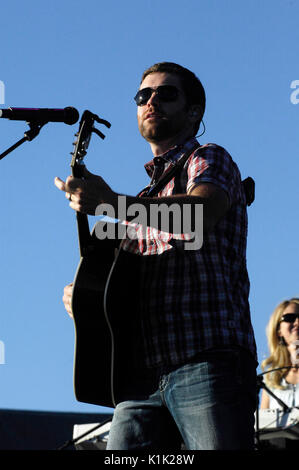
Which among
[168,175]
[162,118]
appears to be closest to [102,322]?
[168,175]

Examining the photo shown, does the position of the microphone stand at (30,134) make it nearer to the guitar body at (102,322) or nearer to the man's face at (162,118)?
the man's face at (162,118)

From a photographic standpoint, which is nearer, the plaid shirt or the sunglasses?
the plaid shirt

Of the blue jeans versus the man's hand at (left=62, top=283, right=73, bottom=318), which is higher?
the man's hand at (left=62, top=283, right=73, bottom=318)

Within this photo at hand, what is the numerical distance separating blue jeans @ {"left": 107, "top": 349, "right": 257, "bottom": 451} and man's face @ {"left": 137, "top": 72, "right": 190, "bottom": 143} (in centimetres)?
99

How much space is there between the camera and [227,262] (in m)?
2.86

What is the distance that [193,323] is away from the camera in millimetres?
2746

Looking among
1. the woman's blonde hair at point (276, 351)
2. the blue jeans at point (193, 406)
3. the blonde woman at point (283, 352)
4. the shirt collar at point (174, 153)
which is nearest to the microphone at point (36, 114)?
the shirt collar at point (174, 153)

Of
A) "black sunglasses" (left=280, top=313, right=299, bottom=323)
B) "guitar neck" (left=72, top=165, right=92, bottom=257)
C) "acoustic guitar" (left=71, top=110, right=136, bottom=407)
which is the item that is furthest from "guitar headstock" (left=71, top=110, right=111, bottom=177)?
"black sunglasses" (left=280, top=313, right=299, bottom=323)

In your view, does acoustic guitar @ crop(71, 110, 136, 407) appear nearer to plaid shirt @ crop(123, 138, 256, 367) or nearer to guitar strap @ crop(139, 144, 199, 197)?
plaid shirt @ crop(123, 138, 256, 367)

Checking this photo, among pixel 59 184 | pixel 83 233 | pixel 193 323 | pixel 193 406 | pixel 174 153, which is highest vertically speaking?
pixel 174 153

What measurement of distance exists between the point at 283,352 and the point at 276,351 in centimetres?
→ 9

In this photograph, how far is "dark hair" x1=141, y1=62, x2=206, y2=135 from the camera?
3395 mm

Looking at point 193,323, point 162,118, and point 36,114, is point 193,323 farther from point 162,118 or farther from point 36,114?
point 36,114
